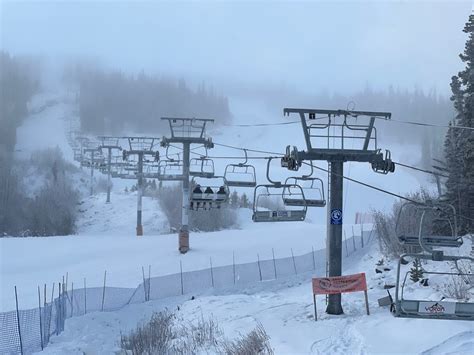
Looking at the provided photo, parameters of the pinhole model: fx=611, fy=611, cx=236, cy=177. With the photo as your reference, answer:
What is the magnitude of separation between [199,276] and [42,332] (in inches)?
469

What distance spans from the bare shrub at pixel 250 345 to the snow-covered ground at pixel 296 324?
0.79 feet

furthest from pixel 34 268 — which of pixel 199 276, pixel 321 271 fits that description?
pixel 321 271

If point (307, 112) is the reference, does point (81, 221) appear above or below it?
below

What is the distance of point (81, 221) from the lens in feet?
285

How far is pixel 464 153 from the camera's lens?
25.7m

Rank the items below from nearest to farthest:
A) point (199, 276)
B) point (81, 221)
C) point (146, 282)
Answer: point (146, 282), point (199, 276), point (81, 221)

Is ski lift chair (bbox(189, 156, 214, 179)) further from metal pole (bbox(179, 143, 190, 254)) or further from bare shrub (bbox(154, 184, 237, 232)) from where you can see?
bare shrub (bbox(154, 184, 237, 232))

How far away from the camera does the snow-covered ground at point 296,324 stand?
14.2 metres

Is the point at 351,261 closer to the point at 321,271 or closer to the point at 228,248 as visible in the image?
the point at 321,271

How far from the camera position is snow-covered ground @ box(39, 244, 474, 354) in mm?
14227

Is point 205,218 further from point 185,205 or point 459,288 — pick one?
point 459,288

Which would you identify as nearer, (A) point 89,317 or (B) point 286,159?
(B) point 286,159

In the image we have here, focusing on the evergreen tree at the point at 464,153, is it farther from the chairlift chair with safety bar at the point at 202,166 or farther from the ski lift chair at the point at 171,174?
the ski lift chair at the point at 171,174

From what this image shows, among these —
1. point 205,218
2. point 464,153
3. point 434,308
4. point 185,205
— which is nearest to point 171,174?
point 185,205
